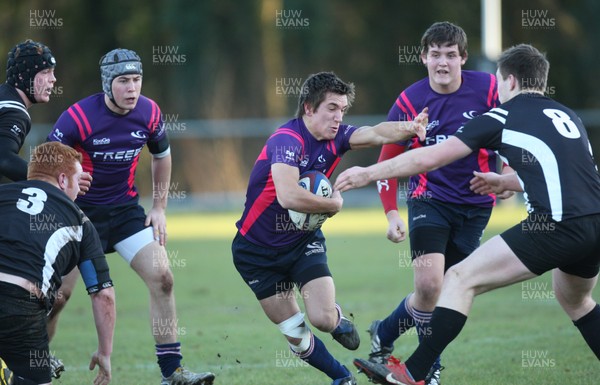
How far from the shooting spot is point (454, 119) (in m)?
6.55

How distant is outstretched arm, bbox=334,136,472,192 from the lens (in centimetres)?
516

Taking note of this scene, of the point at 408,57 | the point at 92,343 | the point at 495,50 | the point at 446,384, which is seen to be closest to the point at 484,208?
the point at 446,384

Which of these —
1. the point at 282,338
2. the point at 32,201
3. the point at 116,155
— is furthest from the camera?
the point at 282,338

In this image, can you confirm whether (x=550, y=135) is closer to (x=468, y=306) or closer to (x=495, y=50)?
(x=468, y=306)

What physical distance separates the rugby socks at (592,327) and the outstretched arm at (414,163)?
1393 mm

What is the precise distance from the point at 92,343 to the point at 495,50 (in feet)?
56.4

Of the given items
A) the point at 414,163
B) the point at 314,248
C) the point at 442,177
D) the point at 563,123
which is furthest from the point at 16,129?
the point at 563,123

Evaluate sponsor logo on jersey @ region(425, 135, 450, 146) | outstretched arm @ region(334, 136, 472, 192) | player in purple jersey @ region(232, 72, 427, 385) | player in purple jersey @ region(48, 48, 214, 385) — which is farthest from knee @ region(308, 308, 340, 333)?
sponsor logo on jersey @ region(425, 135, 450, 146)

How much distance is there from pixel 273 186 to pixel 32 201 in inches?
74.0

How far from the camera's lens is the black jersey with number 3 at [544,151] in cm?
501

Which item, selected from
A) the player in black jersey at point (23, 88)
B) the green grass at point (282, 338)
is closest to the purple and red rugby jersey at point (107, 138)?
the player in black jersey at point (23, 88)

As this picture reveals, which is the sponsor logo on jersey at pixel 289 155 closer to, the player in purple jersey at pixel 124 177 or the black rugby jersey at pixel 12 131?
the player in purple jersey at pixel 124 177

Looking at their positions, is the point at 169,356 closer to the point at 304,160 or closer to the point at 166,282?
the point at 166,282

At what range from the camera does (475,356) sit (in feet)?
23.9
